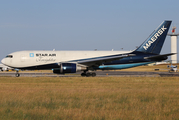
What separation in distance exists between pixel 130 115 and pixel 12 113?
443 cm

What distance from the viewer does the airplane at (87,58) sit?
31266 mm

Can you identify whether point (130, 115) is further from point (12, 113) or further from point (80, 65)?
point (80, 65)

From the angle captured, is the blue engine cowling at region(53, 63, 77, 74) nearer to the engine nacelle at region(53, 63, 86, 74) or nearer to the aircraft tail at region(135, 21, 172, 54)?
the engine nacelle at region(53, 63, 86, 74)

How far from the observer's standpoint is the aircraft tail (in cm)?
3516

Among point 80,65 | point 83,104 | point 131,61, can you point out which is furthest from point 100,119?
point 131,61

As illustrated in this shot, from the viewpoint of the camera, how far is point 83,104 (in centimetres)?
1027

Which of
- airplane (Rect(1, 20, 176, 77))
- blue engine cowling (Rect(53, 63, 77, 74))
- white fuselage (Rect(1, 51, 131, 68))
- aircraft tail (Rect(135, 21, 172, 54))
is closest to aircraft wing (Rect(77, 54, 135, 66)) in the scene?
airplane (Rect(1, 20, 176, 77))

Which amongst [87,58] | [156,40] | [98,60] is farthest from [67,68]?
[156,40]

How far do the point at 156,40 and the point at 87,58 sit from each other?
11.4m

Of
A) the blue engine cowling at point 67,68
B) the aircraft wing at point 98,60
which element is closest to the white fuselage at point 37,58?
the aircraft wing at point 98,60

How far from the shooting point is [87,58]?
33250mm

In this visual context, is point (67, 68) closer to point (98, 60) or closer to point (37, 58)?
point (98, 60)

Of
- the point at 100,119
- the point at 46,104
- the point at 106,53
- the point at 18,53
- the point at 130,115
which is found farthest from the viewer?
the point at 106,53

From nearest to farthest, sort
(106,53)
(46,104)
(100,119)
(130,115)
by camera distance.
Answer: (100,119) → (130,115) → (46,104) → (106,53)
